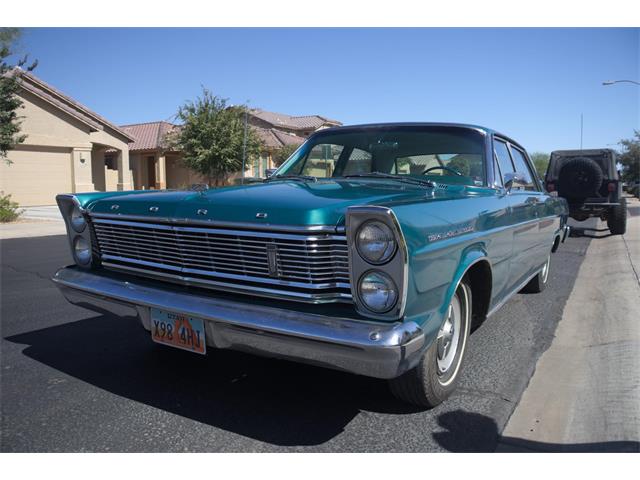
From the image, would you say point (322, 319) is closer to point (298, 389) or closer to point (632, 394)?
point (298, 389)

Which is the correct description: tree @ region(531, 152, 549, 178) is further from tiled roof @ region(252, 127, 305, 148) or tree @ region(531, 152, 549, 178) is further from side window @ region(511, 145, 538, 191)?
side window @ region(511, 145, 538, 191)

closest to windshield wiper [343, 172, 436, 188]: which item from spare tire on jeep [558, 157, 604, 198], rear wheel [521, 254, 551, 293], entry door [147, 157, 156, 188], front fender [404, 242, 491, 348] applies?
front fender [404, 242, 491, 348]

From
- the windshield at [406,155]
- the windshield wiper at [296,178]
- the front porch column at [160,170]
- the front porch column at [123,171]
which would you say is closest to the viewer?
the windshield wiper at [296,178]

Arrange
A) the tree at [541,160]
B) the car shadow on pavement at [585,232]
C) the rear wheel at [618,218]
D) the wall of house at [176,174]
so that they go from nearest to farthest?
the rear wheel at [618,218], the car shadow on pavement at [585,232], the wall of house at [176,174], the tree at [541,160]

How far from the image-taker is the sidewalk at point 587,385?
252cm

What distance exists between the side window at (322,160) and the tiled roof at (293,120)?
35.0 meters

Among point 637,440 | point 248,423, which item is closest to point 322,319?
point 248,423

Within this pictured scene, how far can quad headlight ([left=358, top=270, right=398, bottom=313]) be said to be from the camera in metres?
2.23

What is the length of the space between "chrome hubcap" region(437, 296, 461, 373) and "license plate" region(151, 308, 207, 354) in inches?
50.6

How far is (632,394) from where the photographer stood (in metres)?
2.99

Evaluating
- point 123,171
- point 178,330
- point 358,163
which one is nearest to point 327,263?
point 178,330

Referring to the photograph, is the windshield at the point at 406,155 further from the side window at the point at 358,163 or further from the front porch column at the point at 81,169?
the front porch column at the point at 81,169

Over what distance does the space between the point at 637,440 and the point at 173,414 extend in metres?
2.27

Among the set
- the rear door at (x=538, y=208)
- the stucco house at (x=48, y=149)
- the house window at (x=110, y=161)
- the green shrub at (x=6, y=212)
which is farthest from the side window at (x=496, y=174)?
the house window at (x=110, y=161)
